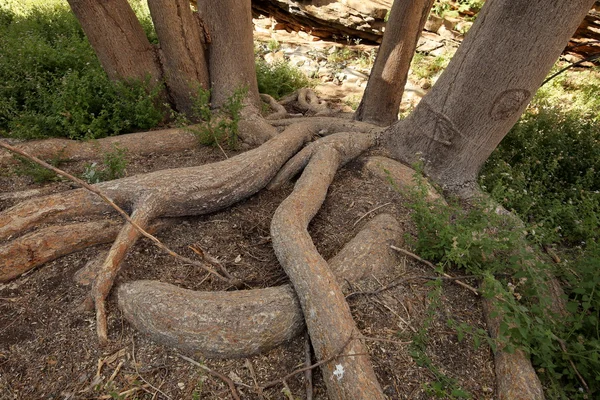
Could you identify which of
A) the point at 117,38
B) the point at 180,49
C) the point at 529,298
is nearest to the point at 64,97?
the point at 117,38

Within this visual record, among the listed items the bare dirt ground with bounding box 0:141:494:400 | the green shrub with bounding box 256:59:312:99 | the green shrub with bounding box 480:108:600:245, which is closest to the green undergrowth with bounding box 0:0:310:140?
the bare dirt ground with bounding box 0:141:494:400

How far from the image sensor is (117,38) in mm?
3693

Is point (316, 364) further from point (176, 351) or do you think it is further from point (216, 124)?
point (216, 124)

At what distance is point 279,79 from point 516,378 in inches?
244

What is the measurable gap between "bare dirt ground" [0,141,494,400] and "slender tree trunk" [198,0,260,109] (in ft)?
7.31

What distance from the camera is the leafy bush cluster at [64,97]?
139 inches

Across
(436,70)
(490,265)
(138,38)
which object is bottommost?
(436,70)

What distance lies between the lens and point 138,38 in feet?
12.6

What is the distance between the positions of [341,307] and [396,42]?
3.76 meters

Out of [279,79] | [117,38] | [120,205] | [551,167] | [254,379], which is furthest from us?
[279,79]

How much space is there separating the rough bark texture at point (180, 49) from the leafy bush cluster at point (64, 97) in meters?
0.33

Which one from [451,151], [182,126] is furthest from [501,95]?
[182,126]

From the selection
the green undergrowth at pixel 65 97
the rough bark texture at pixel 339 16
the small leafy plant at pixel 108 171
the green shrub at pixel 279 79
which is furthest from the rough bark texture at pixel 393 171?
the rough bark texture at pixel 339 16

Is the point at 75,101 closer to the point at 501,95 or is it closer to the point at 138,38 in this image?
the point at 138,38
